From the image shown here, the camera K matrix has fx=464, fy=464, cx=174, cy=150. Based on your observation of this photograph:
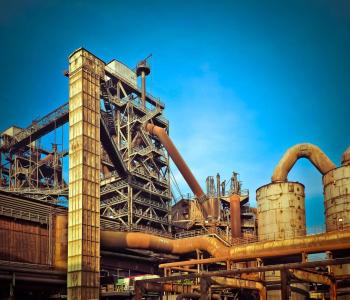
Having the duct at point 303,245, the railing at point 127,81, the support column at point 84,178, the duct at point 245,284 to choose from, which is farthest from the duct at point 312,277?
the railing at point 127,81

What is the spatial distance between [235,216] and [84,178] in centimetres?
2030

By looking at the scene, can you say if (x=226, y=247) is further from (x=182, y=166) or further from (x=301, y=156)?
(x=182, y=166)

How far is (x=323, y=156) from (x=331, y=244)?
1297 centimetres

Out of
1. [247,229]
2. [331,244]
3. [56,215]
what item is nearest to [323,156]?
[331,244]

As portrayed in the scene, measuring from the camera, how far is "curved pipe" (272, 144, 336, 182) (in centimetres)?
4034

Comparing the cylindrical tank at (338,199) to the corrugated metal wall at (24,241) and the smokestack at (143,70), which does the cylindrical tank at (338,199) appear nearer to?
the corrugated metal wall at (24,241)

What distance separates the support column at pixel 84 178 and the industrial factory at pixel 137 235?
83mm

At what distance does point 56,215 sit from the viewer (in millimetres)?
35781

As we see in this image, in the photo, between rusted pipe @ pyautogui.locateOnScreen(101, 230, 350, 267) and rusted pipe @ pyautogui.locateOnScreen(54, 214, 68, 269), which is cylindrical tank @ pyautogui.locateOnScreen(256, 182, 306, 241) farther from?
rusted pipe @ pyautogui.locateOnScreen(54, 214, 68, 269)

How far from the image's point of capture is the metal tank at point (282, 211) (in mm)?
37625

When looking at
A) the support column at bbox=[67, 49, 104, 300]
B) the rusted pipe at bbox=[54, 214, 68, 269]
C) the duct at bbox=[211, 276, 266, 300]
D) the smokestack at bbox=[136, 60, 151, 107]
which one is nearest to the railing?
the smokestack at bbox=[136, 60, 151, 107]

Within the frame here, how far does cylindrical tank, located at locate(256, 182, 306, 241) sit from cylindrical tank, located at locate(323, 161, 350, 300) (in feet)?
7.10

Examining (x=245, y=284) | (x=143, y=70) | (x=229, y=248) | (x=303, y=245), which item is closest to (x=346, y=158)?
(x=303, y=245)

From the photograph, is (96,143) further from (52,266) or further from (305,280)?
(305,280)
